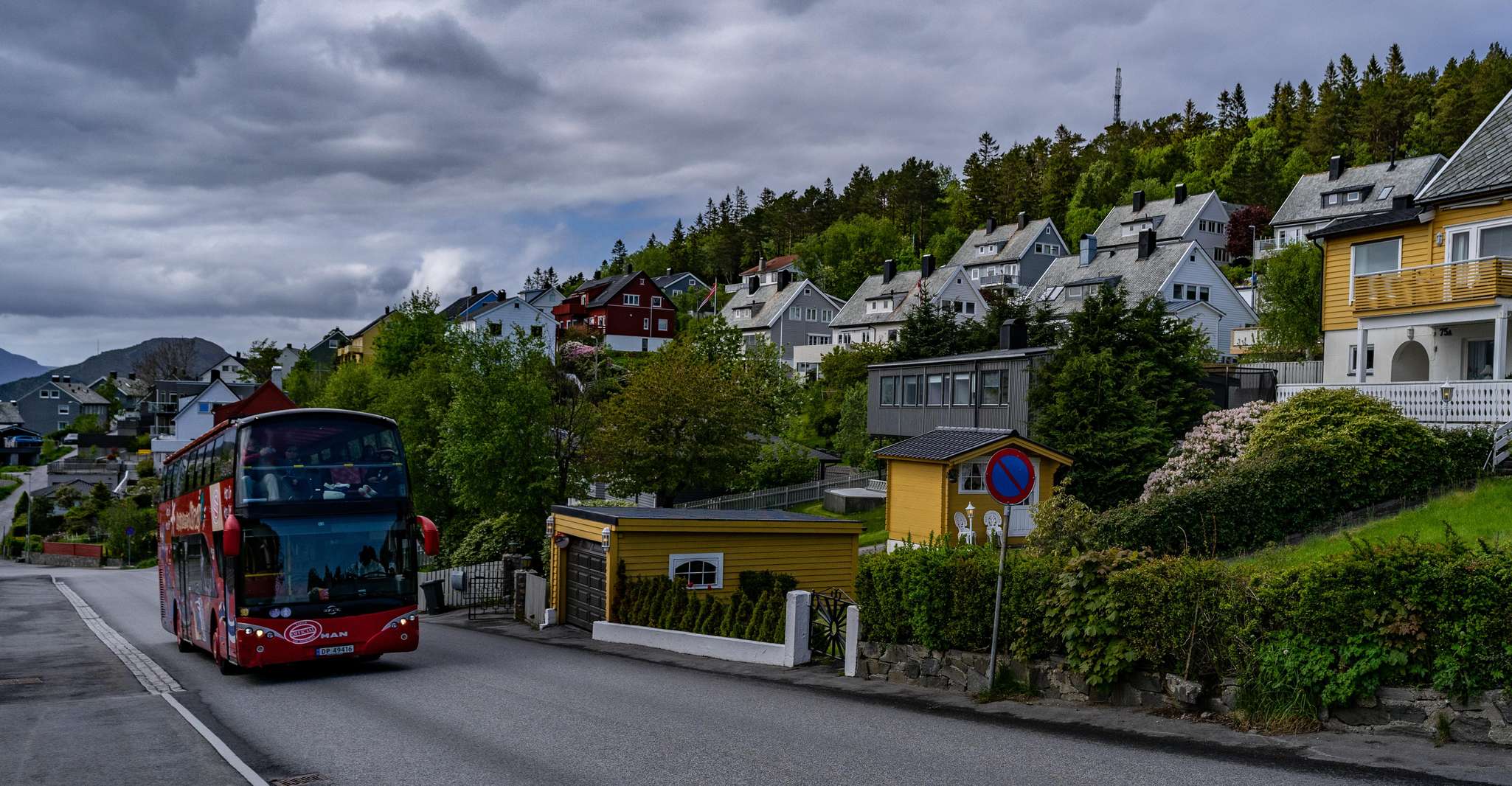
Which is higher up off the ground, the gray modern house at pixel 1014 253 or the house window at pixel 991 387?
the gray modern house at pixel 1014 253

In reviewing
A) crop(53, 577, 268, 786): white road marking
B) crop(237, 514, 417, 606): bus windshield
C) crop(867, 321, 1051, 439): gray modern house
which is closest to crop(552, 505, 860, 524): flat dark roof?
crop(237, 514, 417, 606): bus windshield

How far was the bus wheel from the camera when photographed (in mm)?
23016

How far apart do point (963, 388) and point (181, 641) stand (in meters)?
28.7

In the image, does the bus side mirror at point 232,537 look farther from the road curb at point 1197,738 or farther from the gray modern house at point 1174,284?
the gray modern house at point 1174,284

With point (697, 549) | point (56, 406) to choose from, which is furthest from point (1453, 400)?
point (56, 406)

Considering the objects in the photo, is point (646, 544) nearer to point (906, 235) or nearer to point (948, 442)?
point (948, 442)

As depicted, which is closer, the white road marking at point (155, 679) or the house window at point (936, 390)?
the white road marking at point (155, 679)

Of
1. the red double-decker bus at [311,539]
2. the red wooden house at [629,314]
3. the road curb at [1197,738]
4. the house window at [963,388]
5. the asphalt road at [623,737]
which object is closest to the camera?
the road curb at [1197,738]

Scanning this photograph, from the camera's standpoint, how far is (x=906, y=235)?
13312cm

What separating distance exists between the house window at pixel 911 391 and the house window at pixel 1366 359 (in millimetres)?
16622

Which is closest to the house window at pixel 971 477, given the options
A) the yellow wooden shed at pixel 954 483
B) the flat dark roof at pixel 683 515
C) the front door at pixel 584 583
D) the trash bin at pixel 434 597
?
the yellow wooden shed at pixel 954 483

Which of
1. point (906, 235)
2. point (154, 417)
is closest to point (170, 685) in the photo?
point (906, 235)

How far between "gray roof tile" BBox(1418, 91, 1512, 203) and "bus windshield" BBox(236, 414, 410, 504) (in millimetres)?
28738

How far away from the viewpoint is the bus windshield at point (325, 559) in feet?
57.7
